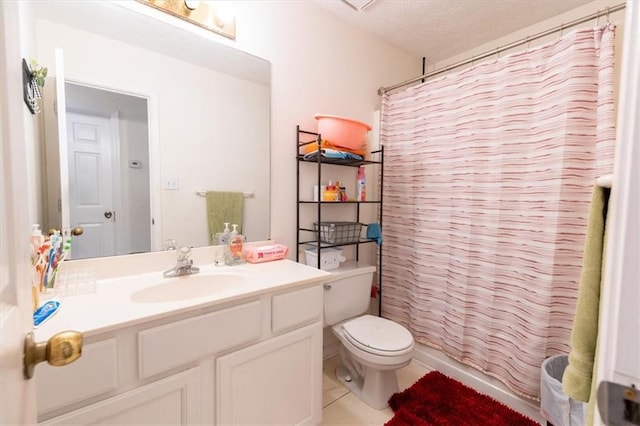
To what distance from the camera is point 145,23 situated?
1313 millimetres

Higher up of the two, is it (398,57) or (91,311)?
(398,57)

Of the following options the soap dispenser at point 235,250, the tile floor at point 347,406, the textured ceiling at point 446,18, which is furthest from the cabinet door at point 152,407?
the textured ceiling at point 446,18

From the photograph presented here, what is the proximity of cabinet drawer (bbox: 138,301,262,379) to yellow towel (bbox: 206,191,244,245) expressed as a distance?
593 millimetres

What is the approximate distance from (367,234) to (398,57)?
1515 millimetres

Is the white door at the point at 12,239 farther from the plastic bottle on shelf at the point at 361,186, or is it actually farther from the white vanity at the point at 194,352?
the plastic bottle on shelf at the point at 361,186

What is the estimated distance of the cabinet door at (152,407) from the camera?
0.81 meters

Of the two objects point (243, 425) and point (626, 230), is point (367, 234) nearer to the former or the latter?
point (243, 425)

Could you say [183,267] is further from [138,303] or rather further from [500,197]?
[500,197]

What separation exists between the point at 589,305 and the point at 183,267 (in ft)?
4.58

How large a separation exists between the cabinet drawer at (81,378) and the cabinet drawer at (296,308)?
A: 56 centimetres

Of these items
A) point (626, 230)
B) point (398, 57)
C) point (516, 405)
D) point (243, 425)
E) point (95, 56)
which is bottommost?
point (516, 405)

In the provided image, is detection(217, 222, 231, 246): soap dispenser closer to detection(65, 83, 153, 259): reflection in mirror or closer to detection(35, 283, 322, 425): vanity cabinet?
detection(65, 83, 153, 259): reflection in mirror

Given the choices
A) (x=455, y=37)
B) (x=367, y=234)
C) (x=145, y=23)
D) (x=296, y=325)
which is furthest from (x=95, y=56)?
(x=455, y=37)

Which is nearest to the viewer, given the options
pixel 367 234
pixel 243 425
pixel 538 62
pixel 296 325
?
pixel 243 425
